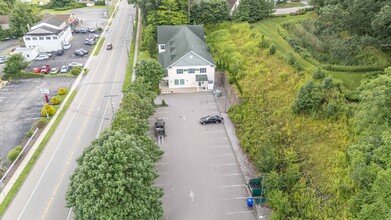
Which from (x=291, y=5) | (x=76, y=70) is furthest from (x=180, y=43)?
(x=291, y=5)

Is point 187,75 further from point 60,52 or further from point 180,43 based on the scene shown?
point 60,52

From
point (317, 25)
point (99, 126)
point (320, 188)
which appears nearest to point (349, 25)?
point (317, 25)

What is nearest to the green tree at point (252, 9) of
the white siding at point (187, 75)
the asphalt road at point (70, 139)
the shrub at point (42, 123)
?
the white siding at point (187, 75)

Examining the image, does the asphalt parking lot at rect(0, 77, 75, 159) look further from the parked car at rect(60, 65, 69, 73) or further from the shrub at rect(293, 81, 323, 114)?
the shrub at rect(293, 81, 323, 114)

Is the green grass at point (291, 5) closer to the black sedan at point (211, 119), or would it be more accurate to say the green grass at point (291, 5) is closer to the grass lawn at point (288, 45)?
the grass lawn at point (288, 45)

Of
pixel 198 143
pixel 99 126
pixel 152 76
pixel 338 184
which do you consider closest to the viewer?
pixel 338 184

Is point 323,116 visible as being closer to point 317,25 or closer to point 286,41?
point 317,25
